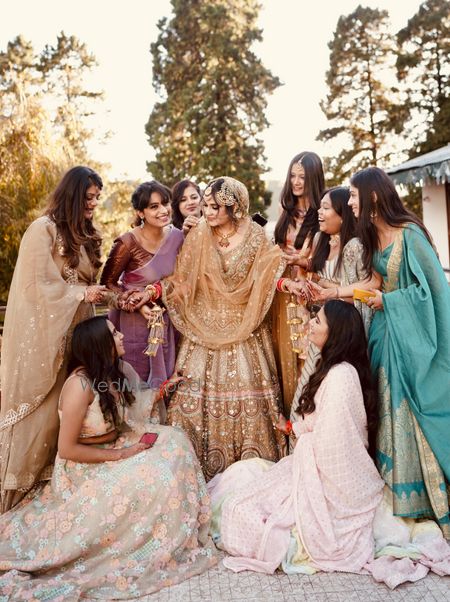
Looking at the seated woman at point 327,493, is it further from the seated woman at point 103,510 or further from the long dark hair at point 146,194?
the long dark hair at point 146,194

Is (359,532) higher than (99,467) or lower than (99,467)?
lower

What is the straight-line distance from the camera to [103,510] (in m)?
2.83

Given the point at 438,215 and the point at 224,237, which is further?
the point at 438,215

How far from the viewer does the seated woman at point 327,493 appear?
9.29ft

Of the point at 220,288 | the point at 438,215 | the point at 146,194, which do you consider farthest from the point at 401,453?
the point at 438,215

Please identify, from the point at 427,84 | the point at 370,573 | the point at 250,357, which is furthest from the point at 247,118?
the point at 370,573

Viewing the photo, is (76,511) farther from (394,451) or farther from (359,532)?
(394,451)

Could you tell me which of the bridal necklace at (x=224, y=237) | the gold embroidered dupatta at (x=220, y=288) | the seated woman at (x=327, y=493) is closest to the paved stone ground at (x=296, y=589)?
the seated woman at (x=327, y=493)

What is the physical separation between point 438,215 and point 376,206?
10.9 m

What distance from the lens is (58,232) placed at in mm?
3447

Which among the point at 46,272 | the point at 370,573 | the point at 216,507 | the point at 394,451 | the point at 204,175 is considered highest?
the point at 204,175

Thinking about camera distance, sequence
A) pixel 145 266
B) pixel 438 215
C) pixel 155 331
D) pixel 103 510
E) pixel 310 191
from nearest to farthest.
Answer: pixel 103 510
pixel 155 331
pixel 145 266
pixel 310 191
pixel 438 215

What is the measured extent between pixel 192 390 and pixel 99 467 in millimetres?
964

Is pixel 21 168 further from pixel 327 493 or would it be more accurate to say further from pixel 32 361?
pixel 327 493
